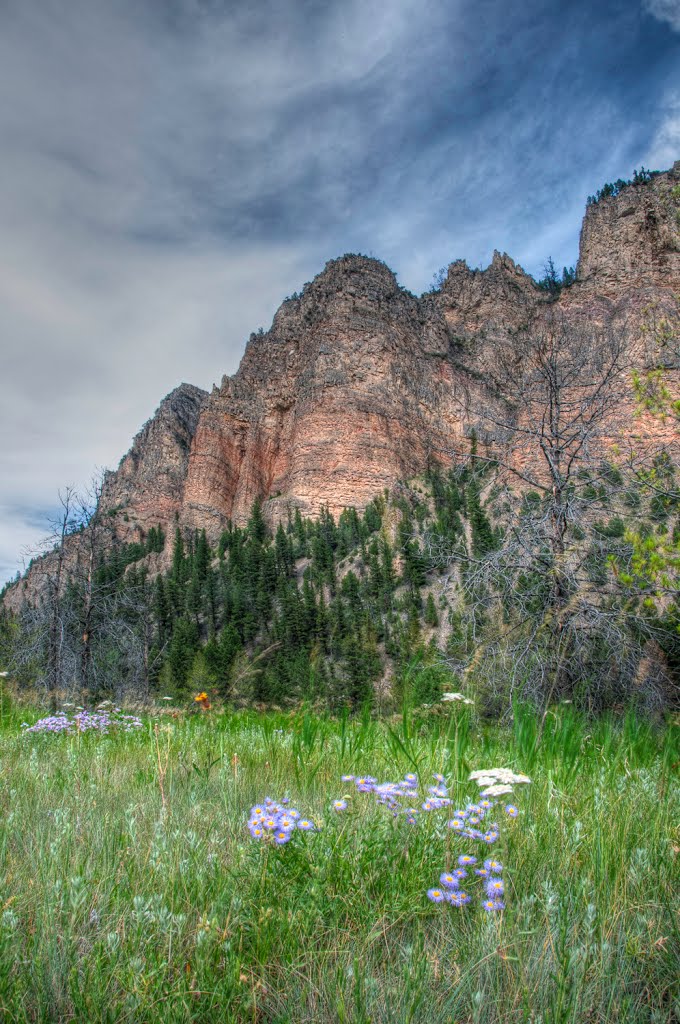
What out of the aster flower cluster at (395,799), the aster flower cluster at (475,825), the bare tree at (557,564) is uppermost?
the bare tree at (557,564)

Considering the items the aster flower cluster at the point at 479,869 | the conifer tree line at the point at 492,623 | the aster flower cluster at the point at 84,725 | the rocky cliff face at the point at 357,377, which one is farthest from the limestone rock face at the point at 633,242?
the aster flower cluster at the point at 479,869

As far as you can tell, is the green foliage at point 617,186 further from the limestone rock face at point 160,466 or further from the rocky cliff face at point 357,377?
the limestone rock face at point 160,466

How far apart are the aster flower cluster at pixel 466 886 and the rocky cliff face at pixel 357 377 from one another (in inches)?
3240

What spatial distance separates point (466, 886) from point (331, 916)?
1.65 ft

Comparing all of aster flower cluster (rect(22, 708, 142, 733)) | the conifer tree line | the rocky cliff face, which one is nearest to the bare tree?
the conifer tree line

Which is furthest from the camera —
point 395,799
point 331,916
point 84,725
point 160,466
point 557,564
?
point 160,466

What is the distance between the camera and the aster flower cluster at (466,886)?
1.67m

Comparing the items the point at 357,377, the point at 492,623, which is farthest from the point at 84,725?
the point at 357,377

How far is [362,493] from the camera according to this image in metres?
90.8

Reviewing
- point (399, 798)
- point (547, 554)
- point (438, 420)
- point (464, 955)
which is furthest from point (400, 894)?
point (438, 420)

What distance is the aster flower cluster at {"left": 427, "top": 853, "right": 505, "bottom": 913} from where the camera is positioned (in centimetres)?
167

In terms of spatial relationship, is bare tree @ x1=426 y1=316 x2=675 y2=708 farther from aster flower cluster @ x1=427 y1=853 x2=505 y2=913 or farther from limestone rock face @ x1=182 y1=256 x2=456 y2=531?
limestone rock face @ x1=182 y1=256 x2=456 y2=531

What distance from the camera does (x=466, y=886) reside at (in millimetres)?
1940

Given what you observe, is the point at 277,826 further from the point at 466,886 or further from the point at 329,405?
the point at 329,405
